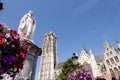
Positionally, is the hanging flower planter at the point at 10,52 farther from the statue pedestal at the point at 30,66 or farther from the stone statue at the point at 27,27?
the stone statue at the point at 27,27

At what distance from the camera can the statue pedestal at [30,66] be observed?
17.4 feet

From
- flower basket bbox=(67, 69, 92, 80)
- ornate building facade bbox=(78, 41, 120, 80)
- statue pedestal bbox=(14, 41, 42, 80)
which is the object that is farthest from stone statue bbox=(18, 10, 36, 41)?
ornate building facade bbox=(78, 41, 120, 80)

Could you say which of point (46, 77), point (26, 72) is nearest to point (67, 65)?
point (26, 72)

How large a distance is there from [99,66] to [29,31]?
42.4 metres

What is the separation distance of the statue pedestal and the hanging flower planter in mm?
1761

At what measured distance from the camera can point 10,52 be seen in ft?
10.9

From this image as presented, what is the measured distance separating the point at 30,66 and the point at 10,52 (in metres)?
2.61

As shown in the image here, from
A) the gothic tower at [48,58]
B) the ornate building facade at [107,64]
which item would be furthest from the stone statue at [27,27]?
the gothic tower at [48,58]

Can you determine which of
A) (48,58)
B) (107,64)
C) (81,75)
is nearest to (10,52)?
(81,75)

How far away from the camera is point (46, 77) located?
54094 mm

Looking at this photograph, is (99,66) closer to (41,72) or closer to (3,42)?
(41,72)

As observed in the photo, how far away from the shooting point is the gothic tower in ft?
181

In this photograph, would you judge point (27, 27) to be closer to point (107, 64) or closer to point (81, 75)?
point (81, 75)

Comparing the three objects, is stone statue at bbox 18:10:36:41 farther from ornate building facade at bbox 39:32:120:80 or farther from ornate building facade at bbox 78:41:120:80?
ornate building facade at bbox 78:41:120:80
